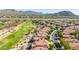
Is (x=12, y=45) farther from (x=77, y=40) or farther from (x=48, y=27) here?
(x=77, y=40)
